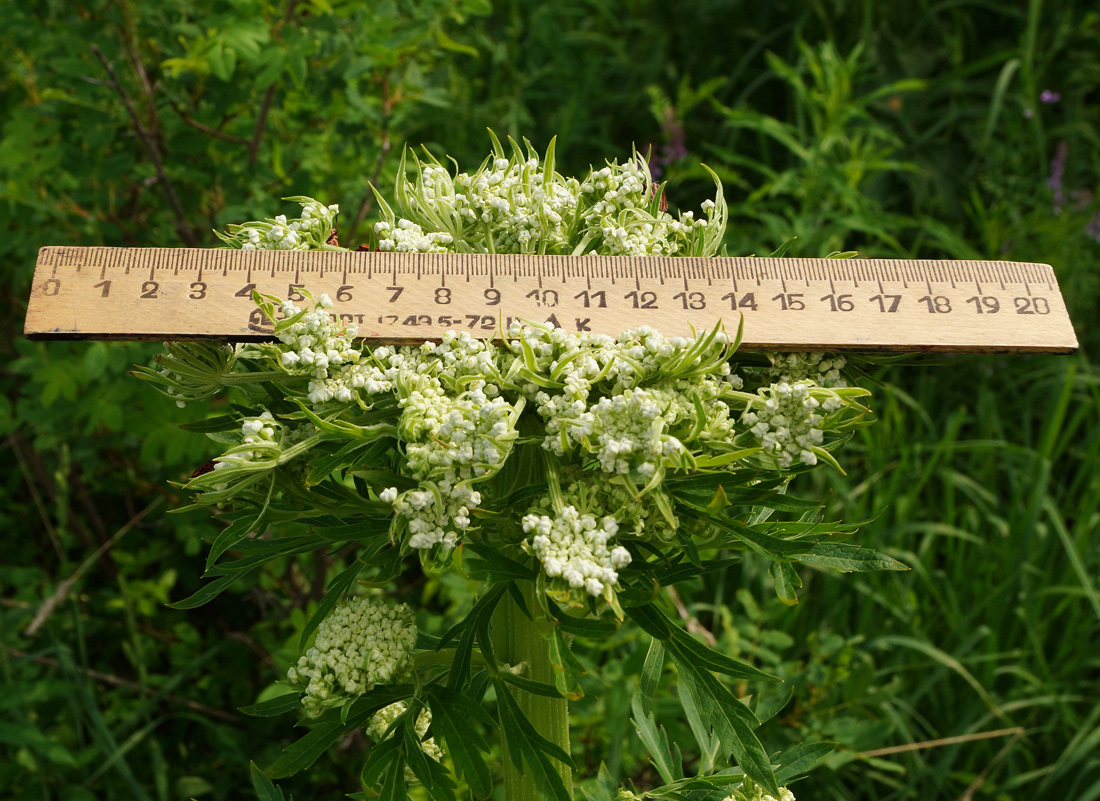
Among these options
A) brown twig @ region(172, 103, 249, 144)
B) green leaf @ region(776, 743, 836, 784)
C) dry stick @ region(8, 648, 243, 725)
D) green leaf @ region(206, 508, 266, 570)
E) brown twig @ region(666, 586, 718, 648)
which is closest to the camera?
green leaf @ region(206, 508, 266, 570)

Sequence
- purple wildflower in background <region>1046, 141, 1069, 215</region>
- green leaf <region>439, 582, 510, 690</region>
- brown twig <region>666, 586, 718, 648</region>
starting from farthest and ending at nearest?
purple wildflower in background <region>1046, 141, 1069, 215</region>, brown twig <region>666, 586, 718, 648</region>, green leaf <region>439, 582, 510, 690</region>

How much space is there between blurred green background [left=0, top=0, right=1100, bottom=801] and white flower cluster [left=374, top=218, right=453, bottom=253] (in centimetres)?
123

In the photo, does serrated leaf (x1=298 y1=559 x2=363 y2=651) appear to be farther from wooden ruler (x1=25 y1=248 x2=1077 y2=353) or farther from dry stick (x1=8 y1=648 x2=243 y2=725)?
dry stick (x1=8 y1=648 x2=243 y2=725)

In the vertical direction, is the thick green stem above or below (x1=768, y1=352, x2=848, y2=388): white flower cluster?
below

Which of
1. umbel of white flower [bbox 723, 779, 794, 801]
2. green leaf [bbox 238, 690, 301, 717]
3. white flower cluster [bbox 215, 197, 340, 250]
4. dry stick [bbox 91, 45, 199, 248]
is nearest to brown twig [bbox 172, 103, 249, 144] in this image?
dry stick [bbox 91, 45, 199, 248]

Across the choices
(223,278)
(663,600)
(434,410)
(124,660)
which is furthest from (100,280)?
(124,660)

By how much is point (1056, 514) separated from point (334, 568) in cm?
288

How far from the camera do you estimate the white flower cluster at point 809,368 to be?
1.46m

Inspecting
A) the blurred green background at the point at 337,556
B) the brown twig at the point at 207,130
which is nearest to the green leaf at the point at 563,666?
the blurred green background at the point at 337,556

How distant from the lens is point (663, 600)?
1640 millimetres

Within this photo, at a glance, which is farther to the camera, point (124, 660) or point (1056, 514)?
point (124, 660)

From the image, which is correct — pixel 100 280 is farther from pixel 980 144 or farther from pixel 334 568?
pixel 980 144

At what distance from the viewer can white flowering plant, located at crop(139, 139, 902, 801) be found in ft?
4.03

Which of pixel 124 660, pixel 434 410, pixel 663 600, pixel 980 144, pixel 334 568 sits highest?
pixel 980 144
